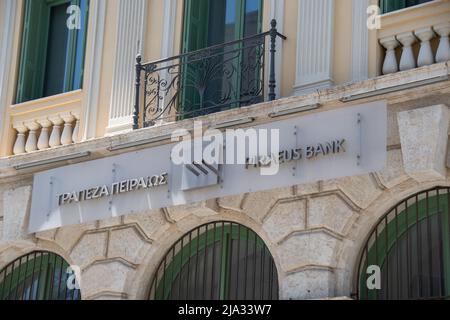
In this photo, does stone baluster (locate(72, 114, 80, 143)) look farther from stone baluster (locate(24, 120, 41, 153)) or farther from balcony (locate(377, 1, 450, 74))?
balcony (locate(377, 1, 450, 74))

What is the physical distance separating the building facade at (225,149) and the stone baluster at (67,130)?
2 centimetres

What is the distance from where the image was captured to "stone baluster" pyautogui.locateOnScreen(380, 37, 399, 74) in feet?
46.9

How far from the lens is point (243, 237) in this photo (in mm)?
15039

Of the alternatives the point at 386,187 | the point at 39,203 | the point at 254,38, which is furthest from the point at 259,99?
the point at 39,203

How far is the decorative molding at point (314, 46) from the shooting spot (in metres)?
14.8

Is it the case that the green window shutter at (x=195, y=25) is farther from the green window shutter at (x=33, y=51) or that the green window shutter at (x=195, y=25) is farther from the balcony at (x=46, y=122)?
the green window shutter at (x=33, y=51)

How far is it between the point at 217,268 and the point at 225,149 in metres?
1.46

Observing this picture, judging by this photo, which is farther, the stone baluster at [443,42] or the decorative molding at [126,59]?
the decorative molding at [126,59]

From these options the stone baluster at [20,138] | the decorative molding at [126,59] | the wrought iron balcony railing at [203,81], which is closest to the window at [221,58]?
the wrought iron balcony railing at [203,81]

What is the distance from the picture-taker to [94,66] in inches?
Answer: 677

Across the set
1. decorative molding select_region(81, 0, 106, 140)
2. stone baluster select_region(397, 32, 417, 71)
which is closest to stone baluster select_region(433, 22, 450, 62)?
stone baluster select_region(397, 32, 417, 71)

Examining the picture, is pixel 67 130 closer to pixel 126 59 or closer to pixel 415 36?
pixel 126 59

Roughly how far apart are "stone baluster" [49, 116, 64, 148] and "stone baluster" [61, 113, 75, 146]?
86mm

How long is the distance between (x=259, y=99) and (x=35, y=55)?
14.6 feet
